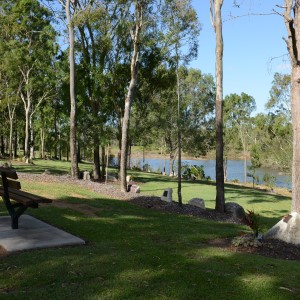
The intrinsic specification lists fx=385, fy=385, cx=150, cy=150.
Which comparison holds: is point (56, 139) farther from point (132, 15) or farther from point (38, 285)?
point (38, 285)

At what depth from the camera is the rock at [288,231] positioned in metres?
7.47

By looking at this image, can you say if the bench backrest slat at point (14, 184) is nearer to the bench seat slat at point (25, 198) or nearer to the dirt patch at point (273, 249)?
the bench seat slat at point (25, 198)

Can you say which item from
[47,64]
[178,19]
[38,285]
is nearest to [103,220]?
[38,285]

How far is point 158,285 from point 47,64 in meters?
32.9

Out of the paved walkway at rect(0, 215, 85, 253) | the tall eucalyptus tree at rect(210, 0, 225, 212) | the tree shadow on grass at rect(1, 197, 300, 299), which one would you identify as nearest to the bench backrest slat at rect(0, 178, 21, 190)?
the paved walkway at rect(0, 215, 85, 253)

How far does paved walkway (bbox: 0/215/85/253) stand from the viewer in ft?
20.4

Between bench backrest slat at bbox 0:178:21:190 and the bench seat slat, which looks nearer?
the bench seat slat

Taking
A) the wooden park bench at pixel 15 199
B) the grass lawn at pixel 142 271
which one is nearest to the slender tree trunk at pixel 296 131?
the grass lawn at pixel 142 271

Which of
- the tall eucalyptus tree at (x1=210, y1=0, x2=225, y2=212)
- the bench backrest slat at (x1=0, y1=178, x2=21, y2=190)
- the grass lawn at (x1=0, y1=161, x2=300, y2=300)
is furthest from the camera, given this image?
the tall eucalyptus tree at (x1=210, y1=0, x2=225, y2=212)

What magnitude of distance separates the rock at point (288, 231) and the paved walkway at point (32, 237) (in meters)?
3.78

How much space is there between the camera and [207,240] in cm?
783

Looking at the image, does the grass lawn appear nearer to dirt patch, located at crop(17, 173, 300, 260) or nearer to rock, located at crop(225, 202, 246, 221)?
dirt patch, located at crop(17, 173, 300, 260)

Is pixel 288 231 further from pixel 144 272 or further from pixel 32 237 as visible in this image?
pixel 32 237

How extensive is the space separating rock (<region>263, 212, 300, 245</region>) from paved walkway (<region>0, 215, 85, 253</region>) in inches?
149
